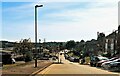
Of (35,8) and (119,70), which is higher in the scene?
(35,8)

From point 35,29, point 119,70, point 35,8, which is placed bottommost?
point 119,70

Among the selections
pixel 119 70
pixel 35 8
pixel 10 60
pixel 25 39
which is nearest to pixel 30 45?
pixel 25 39

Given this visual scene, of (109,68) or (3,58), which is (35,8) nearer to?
(109,68)

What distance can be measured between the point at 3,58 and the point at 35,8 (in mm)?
16702

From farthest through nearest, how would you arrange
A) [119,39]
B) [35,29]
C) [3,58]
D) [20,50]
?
[20,50] < [119,39] < [3,58] < [35,29]

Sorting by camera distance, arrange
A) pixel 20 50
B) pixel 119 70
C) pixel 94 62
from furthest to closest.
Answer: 1. pixel 20 50
2. pixel 94 62
3. pixel 119 70

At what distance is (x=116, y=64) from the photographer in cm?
3750

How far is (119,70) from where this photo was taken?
→ 1438 inches

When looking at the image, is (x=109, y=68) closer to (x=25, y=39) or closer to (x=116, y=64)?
(x=116, y=64)

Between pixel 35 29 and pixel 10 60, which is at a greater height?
pixel 35 29

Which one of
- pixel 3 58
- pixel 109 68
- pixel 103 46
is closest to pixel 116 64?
pixel 109 68

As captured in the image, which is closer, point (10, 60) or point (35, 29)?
point (35, 29)

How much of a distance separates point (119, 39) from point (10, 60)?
32069 mm

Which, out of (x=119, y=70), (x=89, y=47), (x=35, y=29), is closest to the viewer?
(x=119, y=70)
